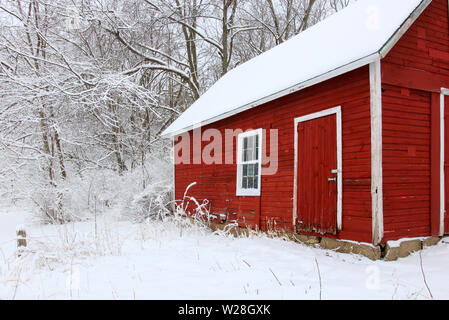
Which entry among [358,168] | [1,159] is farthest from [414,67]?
[1,159]

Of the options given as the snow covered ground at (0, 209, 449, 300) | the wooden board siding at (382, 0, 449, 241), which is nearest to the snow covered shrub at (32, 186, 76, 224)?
the snow covered ground at (0, 209, 449, 300)

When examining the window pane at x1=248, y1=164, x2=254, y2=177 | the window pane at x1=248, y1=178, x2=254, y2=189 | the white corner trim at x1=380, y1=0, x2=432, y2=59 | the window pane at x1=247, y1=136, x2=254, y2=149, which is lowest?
the window pane at x1=248, y1=178, x2=254, y2=189

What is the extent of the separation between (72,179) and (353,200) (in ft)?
41.1

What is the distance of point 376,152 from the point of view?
533 cm

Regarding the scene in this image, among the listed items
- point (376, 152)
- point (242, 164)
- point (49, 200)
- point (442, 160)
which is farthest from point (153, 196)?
point (442, 160)

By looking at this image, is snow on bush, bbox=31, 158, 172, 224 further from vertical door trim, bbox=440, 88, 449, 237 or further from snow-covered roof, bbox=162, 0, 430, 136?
vertical door trim, bbox=440, 88, 449, 237

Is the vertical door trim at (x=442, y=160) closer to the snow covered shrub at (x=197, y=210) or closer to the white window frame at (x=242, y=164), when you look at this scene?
the white window frame at (x=242, y=164)

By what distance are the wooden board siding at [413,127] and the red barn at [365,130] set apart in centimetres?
2

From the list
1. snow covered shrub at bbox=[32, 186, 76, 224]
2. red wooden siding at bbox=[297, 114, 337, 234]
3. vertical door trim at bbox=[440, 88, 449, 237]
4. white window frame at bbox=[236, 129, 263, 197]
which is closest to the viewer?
vertical door trim at bbox=[440, 88, 449, 237]

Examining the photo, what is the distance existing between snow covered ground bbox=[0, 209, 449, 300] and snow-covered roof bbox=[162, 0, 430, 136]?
2992 mm

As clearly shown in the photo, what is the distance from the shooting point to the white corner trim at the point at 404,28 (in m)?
5.06

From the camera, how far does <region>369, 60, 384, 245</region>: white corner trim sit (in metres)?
5.25

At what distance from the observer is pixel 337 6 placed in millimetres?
23688

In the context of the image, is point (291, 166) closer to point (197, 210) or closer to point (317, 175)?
point (317, 175)
